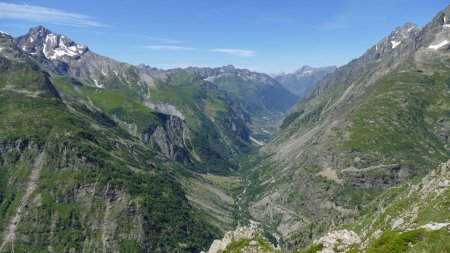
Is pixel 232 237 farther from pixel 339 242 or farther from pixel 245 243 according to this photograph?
pixel 339 242

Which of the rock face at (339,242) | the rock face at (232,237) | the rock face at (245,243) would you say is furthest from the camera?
the rock face at (232,237)

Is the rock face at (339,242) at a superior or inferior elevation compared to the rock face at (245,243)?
superior

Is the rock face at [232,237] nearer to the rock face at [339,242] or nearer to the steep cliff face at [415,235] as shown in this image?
the steep cliff face at [415,235]

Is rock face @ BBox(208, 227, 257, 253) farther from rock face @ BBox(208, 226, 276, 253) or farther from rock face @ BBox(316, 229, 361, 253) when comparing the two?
rock face @ BBox(316, 229, 361, 253)

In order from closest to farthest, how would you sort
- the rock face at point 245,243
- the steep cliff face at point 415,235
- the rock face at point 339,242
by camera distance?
the steep cliff face at point 415,235 → the rock face at point 339,242 → the rock face at point 245,243

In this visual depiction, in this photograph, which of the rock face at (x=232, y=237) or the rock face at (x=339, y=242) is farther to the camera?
the rock face at (x=232, y=237)

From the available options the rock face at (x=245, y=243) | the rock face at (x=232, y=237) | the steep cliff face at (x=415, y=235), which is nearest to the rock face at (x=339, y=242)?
the steep cliff face at (x=415, y=235)

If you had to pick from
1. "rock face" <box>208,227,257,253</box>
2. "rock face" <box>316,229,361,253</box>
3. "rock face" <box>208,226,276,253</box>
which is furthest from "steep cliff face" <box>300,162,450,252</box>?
"rock face" <box>208,227,257,253</box>

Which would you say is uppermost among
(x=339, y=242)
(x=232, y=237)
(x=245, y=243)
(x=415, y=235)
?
(x=415, y=235)

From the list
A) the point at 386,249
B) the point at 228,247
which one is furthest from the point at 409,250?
the point at 228,247

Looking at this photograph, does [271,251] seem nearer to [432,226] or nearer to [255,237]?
[255,237]

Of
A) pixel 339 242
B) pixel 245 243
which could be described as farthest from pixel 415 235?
pixel 245 243
